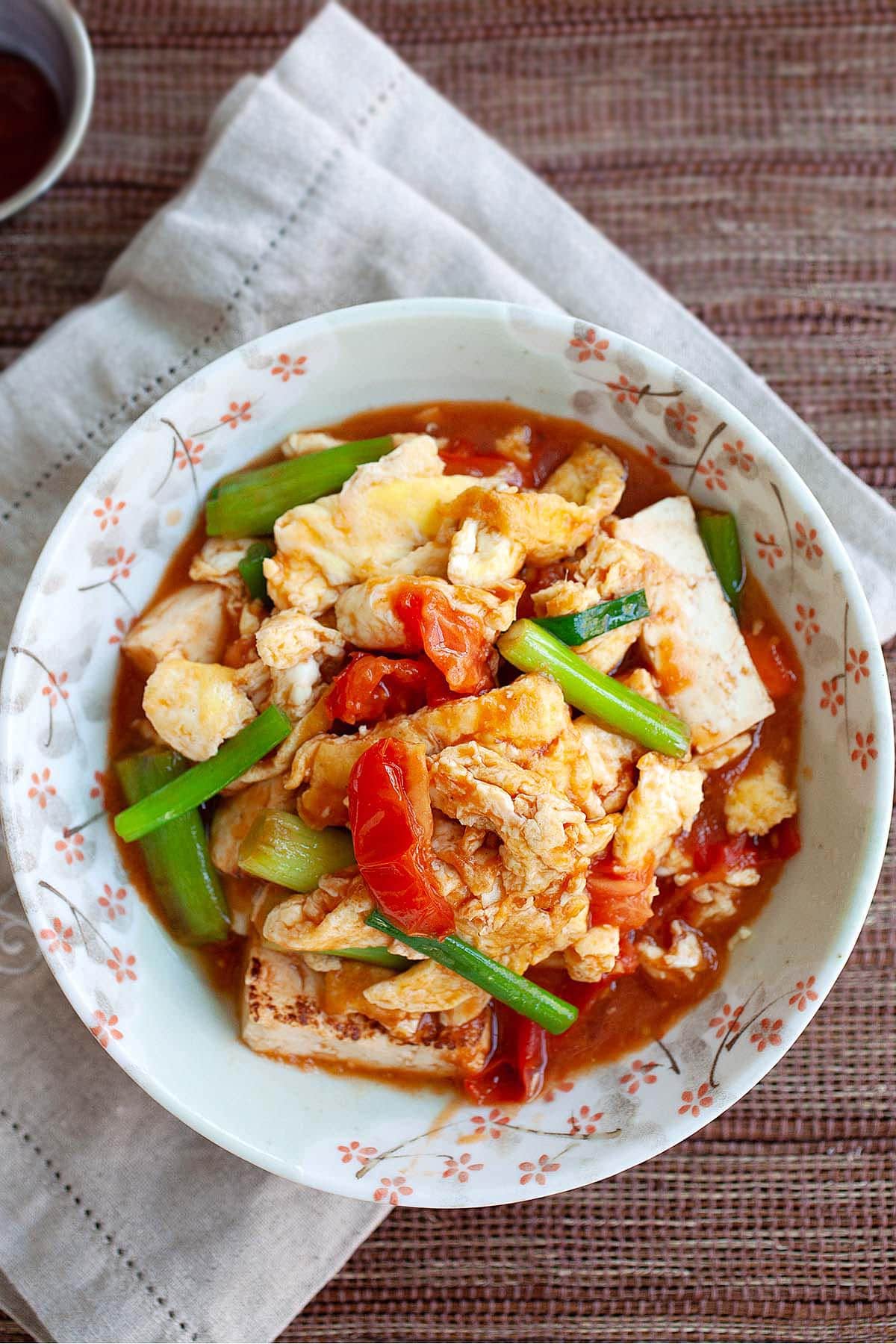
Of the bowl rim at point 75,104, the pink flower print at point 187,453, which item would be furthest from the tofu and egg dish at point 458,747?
the bowl rim at point 75,104

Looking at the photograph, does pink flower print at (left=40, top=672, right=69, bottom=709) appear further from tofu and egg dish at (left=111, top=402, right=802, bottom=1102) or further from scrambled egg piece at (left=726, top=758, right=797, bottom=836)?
scrambled egg piece at (left=726, top=758, right=797, bottom=836)

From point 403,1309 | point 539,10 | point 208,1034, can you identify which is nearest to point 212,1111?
point 208,1034

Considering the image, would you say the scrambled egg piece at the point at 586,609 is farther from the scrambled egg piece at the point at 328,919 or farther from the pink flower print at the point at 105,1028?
the pink flower print at the point at 105,1028

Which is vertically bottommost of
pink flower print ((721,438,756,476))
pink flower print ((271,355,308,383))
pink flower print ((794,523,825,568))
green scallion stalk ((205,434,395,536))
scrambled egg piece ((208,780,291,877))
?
pink flower print ((794,523,825,568))

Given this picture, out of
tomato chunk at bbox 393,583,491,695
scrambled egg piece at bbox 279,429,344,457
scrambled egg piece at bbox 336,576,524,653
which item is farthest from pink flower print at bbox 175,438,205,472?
tomato chunk at bbox 393,583,491,695

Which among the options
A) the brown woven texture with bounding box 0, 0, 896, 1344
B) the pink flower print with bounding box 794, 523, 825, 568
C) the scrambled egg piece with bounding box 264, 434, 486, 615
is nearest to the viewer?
the pink flower print with bounding box 794, 523, 825, 568

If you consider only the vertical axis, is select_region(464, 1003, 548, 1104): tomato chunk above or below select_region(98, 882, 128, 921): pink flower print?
below
